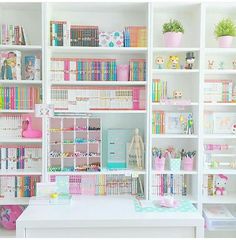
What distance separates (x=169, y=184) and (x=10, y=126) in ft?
5.04

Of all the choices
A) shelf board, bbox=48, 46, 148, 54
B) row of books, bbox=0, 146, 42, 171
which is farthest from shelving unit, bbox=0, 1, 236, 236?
row of books, bbox=0, 146, 42, 171

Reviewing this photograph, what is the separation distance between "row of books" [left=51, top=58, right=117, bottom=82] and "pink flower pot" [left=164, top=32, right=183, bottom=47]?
510 mm

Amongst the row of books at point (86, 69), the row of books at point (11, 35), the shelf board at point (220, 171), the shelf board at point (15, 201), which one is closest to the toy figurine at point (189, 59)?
the row of books at point (86, 69)

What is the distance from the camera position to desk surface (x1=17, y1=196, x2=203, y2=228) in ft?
7.29

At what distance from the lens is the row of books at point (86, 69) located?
2857 mm

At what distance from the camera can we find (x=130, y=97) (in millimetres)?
2881

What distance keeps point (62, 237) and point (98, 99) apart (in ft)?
3.93

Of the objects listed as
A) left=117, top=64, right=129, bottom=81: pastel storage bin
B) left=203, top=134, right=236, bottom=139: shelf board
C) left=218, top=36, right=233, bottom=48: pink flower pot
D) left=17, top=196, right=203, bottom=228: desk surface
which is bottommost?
left=17, top=196, right=203, bottom=228: desk surface

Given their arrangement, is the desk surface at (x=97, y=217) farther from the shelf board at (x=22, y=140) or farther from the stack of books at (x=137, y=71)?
the stack of books at (x=137, y=71)

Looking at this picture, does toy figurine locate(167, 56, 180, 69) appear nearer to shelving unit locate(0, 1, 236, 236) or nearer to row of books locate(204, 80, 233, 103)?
shelving unit locate(0, 1, 236, 236)

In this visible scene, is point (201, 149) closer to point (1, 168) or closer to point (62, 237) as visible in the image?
point (62, 237)

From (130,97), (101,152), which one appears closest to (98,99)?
(130,97)

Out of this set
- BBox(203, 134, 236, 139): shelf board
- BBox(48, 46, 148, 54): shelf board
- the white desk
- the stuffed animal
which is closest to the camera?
the white desk

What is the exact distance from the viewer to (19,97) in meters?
Result: 2.84
